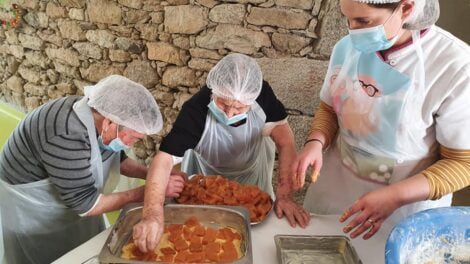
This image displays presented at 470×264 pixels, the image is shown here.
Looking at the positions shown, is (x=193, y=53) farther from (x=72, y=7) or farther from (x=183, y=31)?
(x=72, y=7)

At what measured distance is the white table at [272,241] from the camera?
1164mm

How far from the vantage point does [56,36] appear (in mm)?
3373

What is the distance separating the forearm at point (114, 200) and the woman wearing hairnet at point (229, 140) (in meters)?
0.18

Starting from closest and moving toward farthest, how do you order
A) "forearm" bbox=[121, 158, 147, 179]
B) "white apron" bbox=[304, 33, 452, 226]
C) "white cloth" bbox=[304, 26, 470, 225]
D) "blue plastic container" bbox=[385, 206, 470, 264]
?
"blue plastic container" bbox=[385, 206, 470, 264] < "white cloth" bbox=[304, 26, 470, 225] < "white apron" bbox=[304, 33, 452, 226] < "forearm" bbox=[121, 158, 147, 179]

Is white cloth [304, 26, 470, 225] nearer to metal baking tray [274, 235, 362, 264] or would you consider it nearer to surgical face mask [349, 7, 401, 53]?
surgical face mask [349, 7, 401, 53]

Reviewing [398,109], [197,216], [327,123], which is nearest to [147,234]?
[197,216]

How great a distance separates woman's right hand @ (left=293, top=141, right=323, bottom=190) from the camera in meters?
1.22

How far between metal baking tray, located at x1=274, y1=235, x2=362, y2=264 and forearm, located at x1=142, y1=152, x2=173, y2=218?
1.39 feet

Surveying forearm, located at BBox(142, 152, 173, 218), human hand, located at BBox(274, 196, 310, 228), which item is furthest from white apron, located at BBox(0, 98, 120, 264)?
human hand, located at BBox(274, 196, 310, 228)

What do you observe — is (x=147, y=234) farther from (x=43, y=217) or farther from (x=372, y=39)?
(x=372, y=39)

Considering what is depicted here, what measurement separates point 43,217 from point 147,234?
24.8 inches

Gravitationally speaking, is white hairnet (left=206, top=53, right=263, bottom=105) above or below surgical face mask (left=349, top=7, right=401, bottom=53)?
below

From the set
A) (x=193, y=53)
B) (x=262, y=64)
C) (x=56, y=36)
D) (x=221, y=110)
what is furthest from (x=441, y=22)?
(x=56, y=36)

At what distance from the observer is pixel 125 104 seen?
1.39m
